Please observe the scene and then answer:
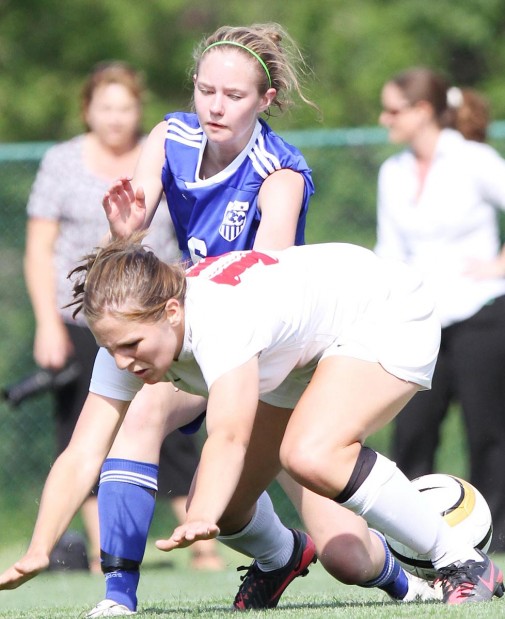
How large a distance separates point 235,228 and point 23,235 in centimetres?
391

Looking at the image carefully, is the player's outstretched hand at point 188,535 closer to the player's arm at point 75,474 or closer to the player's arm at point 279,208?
the player's arm at point 75,474

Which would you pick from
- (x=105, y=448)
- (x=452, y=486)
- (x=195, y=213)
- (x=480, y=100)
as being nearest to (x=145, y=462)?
(x=105, y=448)

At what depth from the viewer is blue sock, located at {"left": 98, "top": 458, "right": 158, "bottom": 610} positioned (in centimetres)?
409

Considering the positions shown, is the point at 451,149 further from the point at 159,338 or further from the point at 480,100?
the point at 159,338

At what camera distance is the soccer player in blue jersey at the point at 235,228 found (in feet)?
13.7

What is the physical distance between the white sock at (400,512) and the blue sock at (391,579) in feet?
1.28

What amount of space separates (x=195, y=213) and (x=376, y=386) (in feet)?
3.20

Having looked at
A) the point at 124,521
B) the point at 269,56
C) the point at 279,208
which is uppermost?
the point at 269,56

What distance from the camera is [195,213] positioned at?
4496mm

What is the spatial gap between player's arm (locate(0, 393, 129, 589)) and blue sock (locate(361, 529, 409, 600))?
1089 mm

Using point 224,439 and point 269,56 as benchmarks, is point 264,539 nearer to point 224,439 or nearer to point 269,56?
point 224,439

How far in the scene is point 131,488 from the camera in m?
4.14

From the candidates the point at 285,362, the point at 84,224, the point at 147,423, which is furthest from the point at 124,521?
the point at 84,224

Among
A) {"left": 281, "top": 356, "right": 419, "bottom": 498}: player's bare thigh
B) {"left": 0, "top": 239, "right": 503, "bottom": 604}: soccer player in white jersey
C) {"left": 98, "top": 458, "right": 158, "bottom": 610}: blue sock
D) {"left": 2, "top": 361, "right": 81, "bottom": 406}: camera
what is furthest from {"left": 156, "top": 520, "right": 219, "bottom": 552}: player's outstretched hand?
{"left": 2, "top": 361, "right": 81, "bottom": 406}: camera
